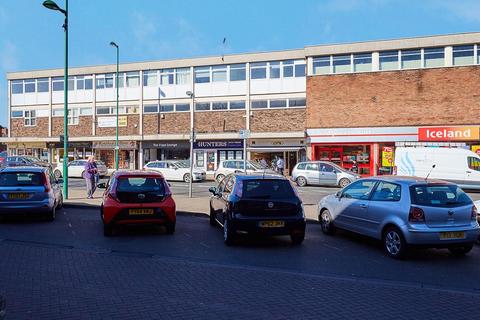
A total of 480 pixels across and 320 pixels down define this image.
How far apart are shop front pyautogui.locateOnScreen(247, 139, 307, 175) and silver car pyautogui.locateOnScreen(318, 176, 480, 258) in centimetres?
2450

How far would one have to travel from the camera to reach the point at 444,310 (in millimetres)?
5109

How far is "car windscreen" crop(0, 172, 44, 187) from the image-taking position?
11477mm

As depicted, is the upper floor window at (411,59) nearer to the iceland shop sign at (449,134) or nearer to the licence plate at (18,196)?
the iceland shop sign at (449,134)

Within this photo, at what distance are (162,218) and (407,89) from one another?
83.0 feet

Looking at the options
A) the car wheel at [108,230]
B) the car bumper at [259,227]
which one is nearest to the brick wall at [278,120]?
the car wheel at [108,230]

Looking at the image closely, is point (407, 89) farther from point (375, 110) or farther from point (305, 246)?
point (305, 246)

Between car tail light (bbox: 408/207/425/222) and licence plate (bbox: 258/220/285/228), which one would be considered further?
licence plate (bbox: 258/220/285/228)

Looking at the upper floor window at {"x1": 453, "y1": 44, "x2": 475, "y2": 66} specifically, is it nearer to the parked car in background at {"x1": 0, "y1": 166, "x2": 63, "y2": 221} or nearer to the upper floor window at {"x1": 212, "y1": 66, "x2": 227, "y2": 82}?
the upper floor window at {"x1": 212, "y1": 66, "x2": 227, "y2": 82}

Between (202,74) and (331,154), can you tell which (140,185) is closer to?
(331,154)

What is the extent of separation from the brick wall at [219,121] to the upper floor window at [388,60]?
34.5 ft

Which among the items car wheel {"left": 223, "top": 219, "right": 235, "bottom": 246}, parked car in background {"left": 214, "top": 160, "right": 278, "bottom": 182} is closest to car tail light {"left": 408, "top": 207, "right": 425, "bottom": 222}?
car wheel {"left": 223, "top": 219, "right": 235, "bottom": 246}

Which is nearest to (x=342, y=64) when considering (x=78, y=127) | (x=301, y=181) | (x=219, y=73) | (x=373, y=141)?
(x=373, y=141)

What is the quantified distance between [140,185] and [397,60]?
84.6 ft

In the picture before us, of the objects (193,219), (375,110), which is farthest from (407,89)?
(193,219)
